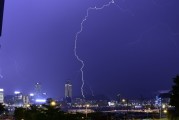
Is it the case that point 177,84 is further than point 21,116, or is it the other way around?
point 21,116

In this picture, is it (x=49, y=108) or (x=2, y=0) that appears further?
(x=2, y=0)

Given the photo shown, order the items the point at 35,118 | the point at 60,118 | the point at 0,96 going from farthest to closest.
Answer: the point at 0,96 < the point at 35,118 < the point at 60,118

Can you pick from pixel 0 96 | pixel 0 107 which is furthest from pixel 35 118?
pixel 0 96

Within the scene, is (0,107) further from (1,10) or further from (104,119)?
(104,119)

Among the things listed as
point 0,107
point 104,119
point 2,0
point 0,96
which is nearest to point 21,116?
point 104,119

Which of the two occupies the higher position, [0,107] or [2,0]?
[2,0]

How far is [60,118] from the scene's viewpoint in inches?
1428

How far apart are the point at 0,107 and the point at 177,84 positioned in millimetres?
17586

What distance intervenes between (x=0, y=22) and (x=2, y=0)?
9.03ft

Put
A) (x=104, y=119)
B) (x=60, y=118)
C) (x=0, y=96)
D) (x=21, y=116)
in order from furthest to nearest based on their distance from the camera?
(x=0, y=96) → (x=104, y=119) → (x=21, y=116) → (x=60, y=118)

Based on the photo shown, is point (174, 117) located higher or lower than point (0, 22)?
lower

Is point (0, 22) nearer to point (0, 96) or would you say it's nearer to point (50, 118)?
point (50, 118)

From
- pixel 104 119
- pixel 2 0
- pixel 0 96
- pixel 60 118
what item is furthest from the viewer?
pixel 0 96

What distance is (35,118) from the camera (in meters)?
38.9
